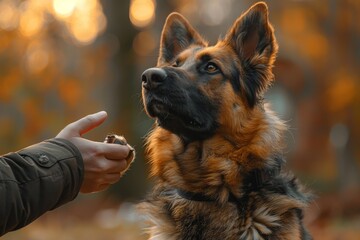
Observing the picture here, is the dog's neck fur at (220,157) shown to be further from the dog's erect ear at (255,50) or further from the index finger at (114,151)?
the index finger at (114,151)

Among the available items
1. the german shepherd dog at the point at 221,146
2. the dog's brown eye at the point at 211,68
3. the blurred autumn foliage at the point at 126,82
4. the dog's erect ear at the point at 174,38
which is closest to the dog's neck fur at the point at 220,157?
the german shepherd dog at the point at 221,146

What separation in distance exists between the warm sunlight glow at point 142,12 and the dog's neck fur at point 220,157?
12.5 metres

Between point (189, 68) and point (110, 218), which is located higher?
point (189, 68)

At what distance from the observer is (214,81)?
534 centimetres

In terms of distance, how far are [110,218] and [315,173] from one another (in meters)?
13.8

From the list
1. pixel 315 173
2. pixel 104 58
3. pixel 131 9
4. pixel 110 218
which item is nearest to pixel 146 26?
pixel 131 9

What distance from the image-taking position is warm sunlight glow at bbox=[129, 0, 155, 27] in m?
17.8

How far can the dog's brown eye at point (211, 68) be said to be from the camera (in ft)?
17.8

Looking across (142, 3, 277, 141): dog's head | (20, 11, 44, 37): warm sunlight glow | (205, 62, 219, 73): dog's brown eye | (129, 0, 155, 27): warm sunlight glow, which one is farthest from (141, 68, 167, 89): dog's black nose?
(129, 0, 155, 27): warm sunlight glow

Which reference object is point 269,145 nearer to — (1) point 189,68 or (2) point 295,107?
(1) point 189,68

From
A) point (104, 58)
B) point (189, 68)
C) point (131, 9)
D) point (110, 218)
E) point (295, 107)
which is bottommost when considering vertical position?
point (295, 107)

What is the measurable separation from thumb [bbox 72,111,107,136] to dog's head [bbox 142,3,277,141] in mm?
1260

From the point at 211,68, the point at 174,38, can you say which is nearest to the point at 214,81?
the point at 211,68

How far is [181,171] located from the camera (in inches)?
205
